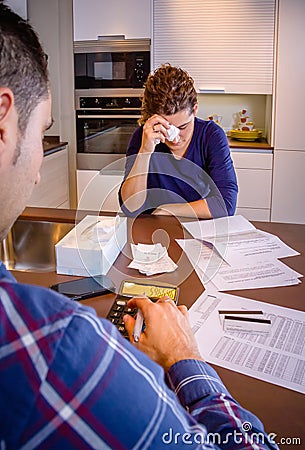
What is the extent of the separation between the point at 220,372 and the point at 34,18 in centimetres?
361

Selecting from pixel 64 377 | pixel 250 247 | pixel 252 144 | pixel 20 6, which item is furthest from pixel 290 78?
pixel 64 377

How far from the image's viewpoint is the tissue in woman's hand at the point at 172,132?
80.5 inches

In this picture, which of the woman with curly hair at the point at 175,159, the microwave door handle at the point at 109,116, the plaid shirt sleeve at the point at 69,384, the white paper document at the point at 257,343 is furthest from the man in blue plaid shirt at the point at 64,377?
the microwave door handle at the point at 109,116

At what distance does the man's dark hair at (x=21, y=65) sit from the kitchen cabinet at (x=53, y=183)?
9.13 ft

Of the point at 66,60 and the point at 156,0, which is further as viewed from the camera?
the point at 66,60

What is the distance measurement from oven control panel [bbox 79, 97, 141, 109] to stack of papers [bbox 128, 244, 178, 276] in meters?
2.51

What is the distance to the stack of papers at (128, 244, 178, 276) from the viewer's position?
54.8 inches

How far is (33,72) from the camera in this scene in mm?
623

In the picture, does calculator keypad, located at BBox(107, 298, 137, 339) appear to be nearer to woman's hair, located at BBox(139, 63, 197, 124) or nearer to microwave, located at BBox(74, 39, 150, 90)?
woman's hair, located at BBox(139, 63, 197, 124)

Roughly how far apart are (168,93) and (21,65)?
1453mm

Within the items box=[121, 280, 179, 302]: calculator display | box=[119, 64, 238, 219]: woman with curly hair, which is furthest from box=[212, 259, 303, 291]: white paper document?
box=[119, 64, 238, 219]: woman with curly hair

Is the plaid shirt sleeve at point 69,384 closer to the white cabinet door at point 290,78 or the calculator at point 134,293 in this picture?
the calculator at point 134,293

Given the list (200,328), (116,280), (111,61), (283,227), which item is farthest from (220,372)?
(111,61)

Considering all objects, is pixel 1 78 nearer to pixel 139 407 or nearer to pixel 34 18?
pixel 139 407
